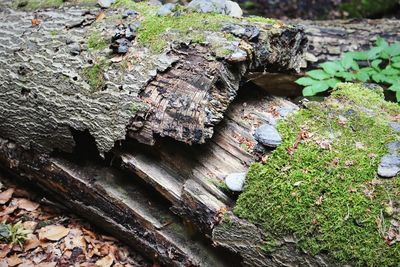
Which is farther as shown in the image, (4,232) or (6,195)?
(6,195)

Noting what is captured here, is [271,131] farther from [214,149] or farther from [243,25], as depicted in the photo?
[243,25]

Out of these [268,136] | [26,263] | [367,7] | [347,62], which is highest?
[367,7]

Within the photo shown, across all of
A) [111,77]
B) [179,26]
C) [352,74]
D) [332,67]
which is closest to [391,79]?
[352,74]

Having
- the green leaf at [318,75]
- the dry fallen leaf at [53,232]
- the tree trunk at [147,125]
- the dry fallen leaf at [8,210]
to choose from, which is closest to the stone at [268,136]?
the tree trunk at [147,125]

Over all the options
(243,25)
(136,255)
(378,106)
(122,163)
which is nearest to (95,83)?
(122,163)

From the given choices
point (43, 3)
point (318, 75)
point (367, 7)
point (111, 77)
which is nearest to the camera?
point (111, 77)

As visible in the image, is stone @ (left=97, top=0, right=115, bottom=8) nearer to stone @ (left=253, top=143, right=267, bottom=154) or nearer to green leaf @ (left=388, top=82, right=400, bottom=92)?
stone @ (left=253, top=143, right=267, bottom=154)

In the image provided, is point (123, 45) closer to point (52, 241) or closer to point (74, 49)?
point (74, 49)

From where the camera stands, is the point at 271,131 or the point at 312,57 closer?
the point at 271,131
